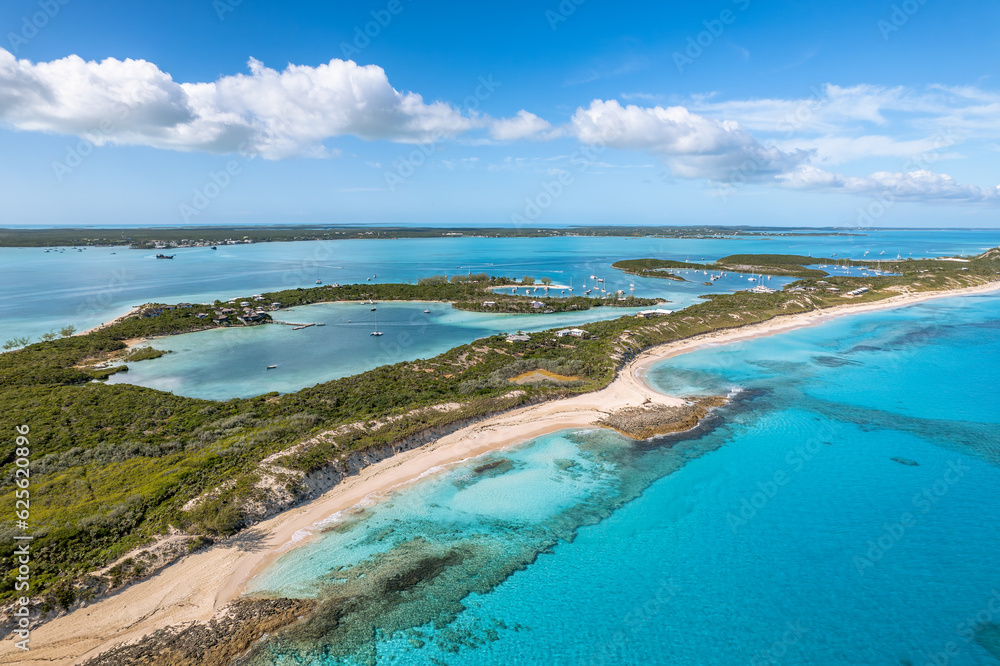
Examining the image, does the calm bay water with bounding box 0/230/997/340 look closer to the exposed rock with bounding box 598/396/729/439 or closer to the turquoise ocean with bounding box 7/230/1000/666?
the turquoise ocean with bounding box 7/230/1000/666

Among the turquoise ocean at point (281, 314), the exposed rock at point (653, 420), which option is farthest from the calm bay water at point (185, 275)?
the exposed rock at point (653, 420)

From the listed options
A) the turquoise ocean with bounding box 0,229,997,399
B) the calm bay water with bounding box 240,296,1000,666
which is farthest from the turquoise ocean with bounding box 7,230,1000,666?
the turquoise ocean with bounding box 0,229,997,399

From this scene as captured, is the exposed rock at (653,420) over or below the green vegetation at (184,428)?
below

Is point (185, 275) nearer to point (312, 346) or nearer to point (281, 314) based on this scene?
point (281, 314)

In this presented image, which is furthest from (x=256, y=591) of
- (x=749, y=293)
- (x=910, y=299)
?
(x=910, y=299)

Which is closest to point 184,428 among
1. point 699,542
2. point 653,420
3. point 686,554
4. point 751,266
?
point 686,554

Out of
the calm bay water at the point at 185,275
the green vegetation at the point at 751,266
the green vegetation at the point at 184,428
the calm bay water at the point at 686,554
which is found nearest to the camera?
the calm bay water at the point at 686,554

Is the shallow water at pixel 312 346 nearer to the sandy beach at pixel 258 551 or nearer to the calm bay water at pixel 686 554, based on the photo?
the sandy beach at pixel 258 551

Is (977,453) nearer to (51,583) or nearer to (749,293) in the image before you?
(51,583)

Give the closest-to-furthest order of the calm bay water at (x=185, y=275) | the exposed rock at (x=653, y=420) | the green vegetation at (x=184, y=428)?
the green vegetation at (x=184, y=428) → the exposed rock at (x=653, y=420) → the calm bay water at (x=185, y=275)
